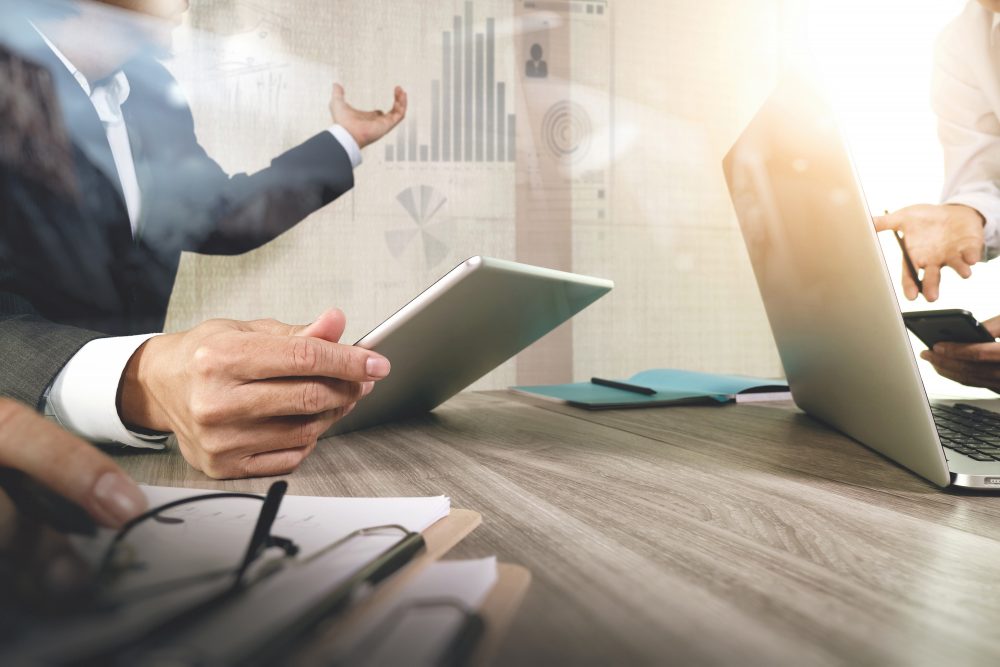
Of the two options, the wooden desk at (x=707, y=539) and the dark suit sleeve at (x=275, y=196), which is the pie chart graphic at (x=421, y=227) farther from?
the wooden desk at (x=707, y=539)

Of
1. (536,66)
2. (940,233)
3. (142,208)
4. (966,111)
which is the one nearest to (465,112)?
(536,66)

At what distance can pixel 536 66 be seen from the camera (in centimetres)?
172

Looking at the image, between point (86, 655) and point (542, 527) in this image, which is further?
point (542, 527)

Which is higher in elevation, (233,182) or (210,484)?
(233,182)

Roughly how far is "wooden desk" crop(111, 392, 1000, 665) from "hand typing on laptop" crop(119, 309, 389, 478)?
3 cm

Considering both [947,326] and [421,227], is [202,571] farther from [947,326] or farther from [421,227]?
[421,227]

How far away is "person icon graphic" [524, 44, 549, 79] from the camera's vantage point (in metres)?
1.71

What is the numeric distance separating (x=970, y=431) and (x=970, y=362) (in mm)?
404

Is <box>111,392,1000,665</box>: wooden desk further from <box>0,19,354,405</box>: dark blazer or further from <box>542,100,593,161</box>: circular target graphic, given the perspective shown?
<box>542,100,593,161</box>: circular target graphic

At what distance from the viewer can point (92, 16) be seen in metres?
1.37

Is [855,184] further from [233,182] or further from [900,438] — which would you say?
[233,182]

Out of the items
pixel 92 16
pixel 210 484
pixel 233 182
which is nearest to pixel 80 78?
pixel 92 16

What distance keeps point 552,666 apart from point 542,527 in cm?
16

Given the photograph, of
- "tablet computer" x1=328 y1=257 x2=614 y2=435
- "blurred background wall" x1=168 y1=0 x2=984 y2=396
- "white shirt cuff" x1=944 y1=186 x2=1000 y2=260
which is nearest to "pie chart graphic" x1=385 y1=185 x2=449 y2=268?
"blurred background wall" x1=168 y1=0 x2=984 y2=396
